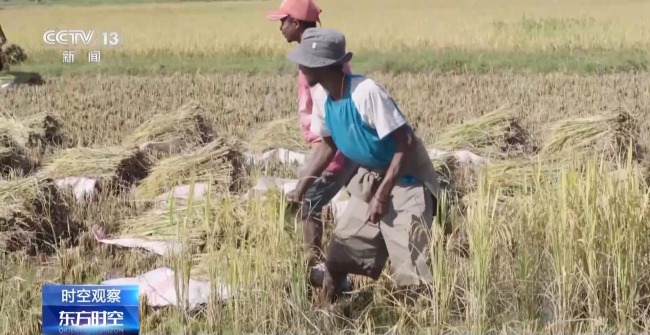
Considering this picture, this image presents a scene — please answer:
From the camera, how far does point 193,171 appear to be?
15.9 feet

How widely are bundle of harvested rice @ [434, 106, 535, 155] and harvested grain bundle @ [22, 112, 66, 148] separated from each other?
8.24ft

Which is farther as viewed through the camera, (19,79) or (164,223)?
(19,79)

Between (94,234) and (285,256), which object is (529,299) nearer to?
(285,256)

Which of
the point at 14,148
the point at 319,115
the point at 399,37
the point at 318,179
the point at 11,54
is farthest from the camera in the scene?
the point at 399,37

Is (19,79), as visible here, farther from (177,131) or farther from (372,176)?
(372,176)

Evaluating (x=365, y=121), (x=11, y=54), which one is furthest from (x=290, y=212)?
(x=11, y=54)

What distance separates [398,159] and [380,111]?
17cm

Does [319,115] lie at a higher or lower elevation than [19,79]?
higher

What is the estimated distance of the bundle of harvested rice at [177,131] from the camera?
5914 millimetres

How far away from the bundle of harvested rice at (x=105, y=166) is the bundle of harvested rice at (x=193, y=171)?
0.46ft

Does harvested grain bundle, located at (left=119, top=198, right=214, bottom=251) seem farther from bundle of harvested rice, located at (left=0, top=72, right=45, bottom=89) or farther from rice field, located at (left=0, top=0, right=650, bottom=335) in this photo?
bundle of harvested rice, located at (left=0, top=72, right=45, bottom=89)

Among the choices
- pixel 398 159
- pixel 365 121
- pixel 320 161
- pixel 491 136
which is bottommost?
pixel 491 136

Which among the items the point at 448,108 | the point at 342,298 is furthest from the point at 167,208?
the point at 448,108

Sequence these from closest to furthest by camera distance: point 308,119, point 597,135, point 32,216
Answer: point 308,119
point 32,216
point 597,135
